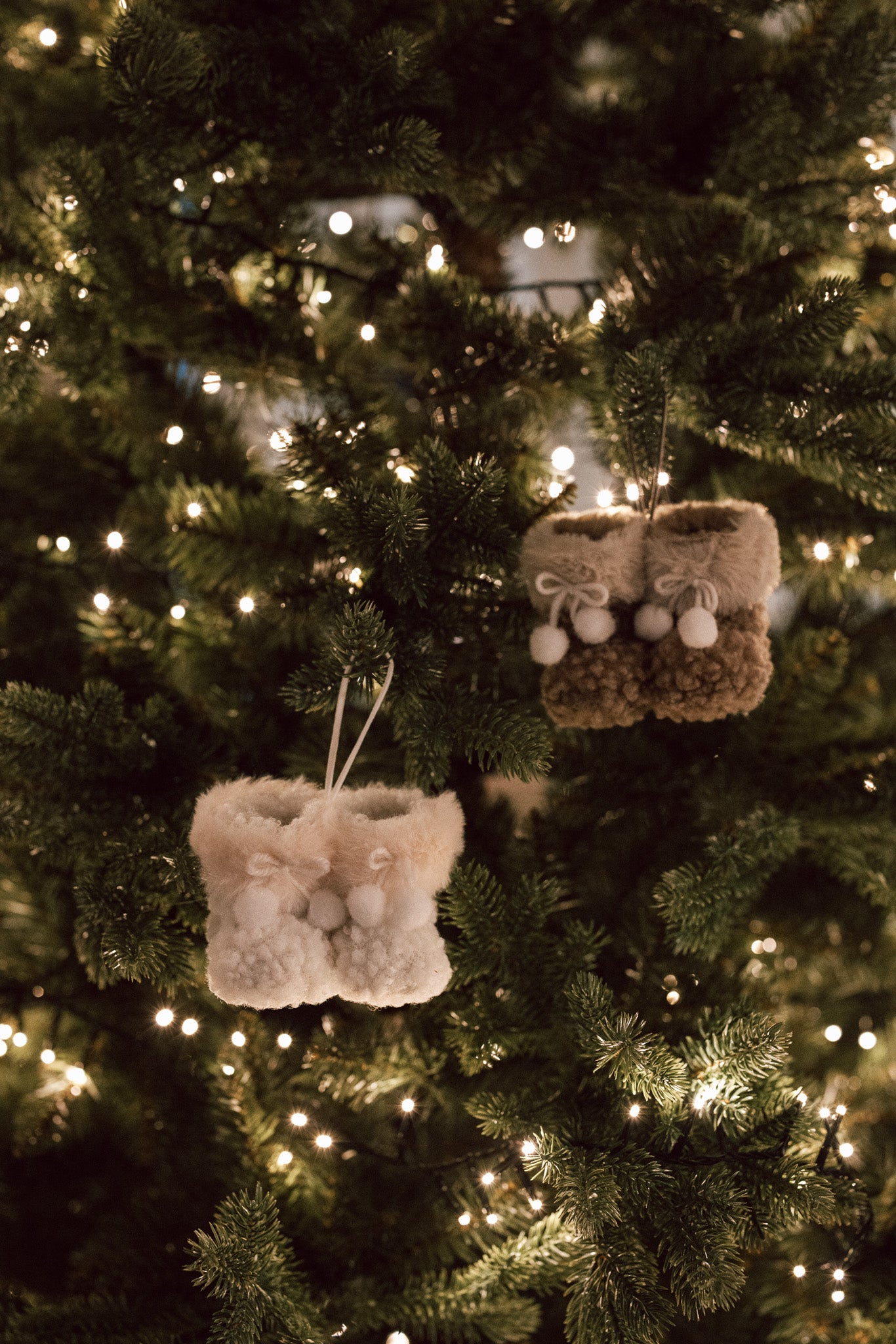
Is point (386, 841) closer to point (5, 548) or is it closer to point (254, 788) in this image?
point (254, 788)

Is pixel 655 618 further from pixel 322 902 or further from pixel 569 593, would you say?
pixel 322 902

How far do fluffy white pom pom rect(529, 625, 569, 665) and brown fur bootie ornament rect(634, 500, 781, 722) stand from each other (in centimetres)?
7

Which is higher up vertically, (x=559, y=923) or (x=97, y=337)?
(x=97, y=337)

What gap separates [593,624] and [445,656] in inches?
4.8

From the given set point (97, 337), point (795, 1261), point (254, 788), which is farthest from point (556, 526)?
point (795, 1261)

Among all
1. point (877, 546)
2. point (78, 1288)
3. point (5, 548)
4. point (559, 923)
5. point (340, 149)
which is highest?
point (340, 149)

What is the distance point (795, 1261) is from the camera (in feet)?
2.66

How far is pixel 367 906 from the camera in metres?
0.59

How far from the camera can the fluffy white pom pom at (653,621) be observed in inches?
27.1

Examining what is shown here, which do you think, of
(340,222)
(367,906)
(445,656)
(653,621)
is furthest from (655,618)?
(340,222)

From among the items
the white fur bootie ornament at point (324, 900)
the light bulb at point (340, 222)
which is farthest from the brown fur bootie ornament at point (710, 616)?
the light bulb at point (340, 222)

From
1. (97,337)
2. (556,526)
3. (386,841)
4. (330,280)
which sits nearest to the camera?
(386,841)

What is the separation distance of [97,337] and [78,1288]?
2.90 ft

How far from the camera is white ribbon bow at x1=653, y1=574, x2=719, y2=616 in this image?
0.68 metres
